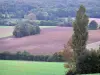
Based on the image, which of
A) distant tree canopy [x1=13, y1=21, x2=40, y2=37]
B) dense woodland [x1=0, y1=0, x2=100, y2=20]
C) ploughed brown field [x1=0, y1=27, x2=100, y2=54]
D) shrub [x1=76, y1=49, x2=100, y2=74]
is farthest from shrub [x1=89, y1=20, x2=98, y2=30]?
distant tree canopy [x1=13, y1=21, x2=40, y2=37]

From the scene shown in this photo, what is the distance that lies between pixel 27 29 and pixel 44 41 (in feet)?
1.59

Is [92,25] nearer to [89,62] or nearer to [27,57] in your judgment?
[89,62]

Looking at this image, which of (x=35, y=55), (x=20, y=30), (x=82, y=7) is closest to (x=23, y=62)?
(x=35, y=55)

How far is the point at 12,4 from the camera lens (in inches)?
269

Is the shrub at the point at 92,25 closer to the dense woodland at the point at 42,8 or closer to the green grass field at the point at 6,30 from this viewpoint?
the dense woodland at the point at 42,8

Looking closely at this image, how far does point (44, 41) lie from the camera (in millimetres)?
6676

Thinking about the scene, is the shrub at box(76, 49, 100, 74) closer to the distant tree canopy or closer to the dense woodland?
the dense woodland

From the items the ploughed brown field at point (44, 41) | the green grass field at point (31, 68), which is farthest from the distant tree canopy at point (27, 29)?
the green grass field at point (31, 68)

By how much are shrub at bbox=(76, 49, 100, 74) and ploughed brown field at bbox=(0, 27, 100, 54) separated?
11.2 inches

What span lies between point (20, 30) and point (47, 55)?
821mm

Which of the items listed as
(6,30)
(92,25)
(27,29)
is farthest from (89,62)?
(6,30)

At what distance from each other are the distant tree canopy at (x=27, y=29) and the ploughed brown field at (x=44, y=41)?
0.10 metres

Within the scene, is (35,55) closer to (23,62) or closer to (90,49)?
(23,62)

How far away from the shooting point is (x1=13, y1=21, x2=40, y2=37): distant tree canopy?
6754 millimetres
